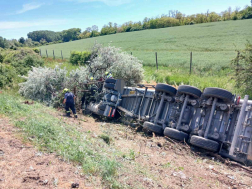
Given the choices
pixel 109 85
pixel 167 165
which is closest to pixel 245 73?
pixel 109 85

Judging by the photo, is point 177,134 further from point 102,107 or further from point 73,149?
point 102,107

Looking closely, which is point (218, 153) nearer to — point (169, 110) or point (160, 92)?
point (169, 110)

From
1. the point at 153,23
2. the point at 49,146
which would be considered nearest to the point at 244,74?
the point at 49,146

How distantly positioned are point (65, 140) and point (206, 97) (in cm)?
371

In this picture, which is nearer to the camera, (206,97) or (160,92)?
(206,97)

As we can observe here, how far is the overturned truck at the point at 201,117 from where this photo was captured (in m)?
5.03

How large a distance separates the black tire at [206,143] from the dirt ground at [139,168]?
0.27 metres

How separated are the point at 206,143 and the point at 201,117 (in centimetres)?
88

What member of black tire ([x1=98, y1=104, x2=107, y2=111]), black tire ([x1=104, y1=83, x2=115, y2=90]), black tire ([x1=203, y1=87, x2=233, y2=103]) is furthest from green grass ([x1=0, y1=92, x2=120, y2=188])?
black tire ([x1=104, y1=83, x2=115, y2=90])

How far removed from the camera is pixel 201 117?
5.95 metres

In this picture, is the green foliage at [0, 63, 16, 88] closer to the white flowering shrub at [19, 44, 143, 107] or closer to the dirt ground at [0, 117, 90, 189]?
the white flowering shrub at [19, 44, 143, 107]

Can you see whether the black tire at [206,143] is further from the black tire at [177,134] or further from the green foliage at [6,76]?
the green foliage at [6,76]

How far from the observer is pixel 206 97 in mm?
5816

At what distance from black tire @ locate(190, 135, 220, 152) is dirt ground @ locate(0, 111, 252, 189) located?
0.89 ft
